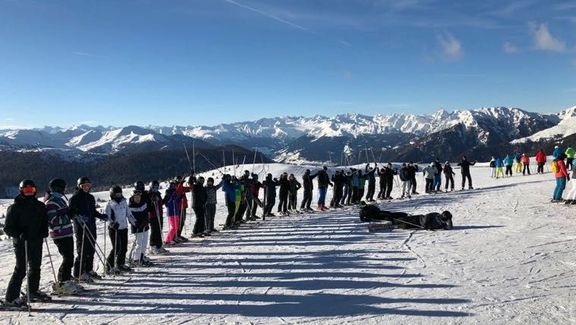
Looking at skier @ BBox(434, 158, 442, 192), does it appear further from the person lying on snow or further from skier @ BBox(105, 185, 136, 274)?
skier @ BBox(105, 185, 136, 274)

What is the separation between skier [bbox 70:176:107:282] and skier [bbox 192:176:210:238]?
490 centimetres

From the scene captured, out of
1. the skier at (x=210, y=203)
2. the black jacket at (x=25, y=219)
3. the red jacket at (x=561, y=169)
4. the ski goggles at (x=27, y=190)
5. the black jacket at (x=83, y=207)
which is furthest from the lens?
the red jacket at (x=561, y=169)

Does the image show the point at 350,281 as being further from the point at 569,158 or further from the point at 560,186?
the point at 569,158

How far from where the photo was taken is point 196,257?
1118cm

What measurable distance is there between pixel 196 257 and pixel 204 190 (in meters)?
3.47

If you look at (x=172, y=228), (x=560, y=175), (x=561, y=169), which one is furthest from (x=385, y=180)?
(x=172, y=228)

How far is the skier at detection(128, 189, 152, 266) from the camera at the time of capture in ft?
33.6

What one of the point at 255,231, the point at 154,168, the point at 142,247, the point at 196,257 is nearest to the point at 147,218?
the point at 142,247

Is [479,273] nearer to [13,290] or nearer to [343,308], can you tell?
[343,308]

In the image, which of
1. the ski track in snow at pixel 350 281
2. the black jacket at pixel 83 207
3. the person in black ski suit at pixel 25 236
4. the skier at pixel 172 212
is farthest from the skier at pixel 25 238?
the skier at pixel 172 212

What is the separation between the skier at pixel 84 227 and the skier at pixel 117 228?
0.40 m

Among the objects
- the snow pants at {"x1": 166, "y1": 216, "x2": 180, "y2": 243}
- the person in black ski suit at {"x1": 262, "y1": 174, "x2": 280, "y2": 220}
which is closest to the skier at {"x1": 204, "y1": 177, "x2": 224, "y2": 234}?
the snow pants at {"x1": 166, "y1": 216, "x2": 180, "y2": 243}

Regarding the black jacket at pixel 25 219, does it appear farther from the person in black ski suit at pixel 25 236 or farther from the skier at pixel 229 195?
the skier at pixel 229 195

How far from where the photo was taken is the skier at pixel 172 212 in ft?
43.6
